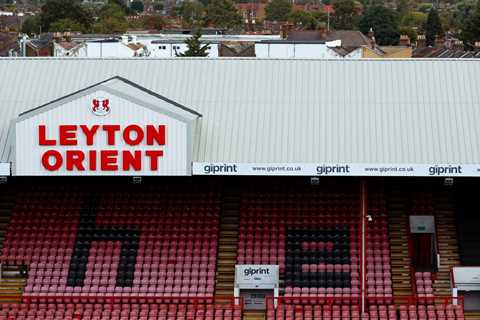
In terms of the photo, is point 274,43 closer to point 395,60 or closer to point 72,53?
point 72,53

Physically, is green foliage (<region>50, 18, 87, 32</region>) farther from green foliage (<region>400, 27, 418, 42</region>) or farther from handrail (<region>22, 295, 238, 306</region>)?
handrail (<region>22, 295, 238, 306</region>)

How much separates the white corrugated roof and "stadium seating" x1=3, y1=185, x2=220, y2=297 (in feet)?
10.1

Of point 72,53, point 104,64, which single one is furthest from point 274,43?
point 104,64

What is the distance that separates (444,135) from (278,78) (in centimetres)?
566

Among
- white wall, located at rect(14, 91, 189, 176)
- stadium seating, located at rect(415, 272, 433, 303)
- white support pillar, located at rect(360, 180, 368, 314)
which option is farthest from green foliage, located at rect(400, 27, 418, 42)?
white wall, located at rect(14, 91, 189, 176)

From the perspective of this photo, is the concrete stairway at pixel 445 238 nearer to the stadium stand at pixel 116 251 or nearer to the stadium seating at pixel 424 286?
the stadium seating at pixel 424 286

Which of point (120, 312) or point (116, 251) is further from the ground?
point (116, 251)

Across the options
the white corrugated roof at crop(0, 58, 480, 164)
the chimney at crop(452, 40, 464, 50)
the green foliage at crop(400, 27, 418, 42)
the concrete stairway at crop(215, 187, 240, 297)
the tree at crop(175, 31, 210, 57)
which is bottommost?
the concrete stairway at crop(215, 187, 240, 297)

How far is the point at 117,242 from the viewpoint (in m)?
32.6

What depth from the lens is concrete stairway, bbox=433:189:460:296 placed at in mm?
31141

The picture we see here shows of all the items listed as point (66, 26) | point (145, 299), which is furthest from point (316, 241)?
point (66, 26)

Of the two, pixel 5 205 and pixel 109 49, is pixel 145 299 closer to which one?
pixel 5 205

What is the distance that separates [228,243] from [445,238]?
638 cm

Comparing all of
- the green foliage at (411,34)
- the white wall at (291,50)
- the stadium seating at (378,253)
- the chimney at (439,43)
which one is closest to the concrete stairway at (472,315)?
the stadium seating at (378,253)
